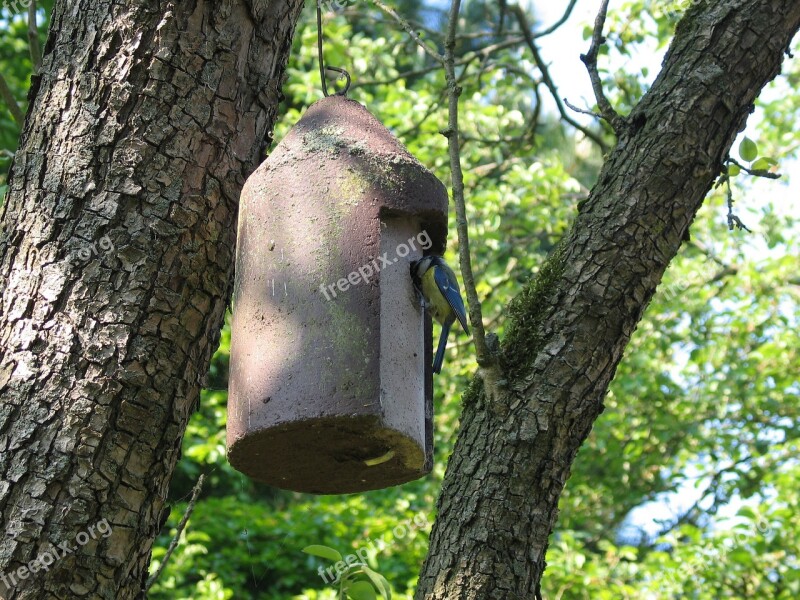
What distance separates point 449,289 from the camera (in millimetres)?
2822

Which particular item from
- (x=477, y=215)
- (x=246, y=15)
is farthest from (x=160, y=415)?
(x=477, y=215)

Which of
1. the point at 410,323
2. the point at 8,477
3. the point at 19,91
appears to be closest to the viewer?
the point at 8,477

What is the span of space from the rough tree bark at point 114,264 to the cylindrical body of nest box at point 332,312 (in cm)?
16

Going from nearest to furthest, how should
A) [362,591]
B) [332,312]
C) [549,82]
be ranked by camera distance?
[332,312] < [362,591] < [549,82]

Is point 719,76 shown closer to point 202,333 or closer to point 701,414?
point 202,333

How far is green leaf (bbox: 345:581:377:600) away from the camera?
249 cm

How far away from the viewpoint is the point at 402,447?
239 cm

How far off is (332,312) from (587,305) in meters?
0.93

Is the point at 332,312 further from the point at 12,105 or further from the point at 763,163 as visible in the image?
the point at 763,163

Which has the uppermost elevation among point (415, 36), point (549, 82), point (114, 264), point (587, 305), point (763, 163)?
point (549, 82)

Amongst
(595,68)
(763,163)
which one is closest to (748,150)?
(763,163)

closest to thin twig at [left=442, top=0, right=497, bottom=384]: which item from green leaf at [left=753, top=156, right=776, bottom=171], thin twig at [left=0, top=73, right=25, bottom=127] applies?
green leaf at [left=753, top=156, right=776, bottom=171]

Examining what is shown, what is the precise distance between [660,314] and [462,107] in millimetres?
2878

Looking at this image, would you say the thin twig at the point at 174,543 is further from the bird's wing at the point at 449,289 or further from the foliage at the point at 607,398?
the foliage at the point at 607,398
